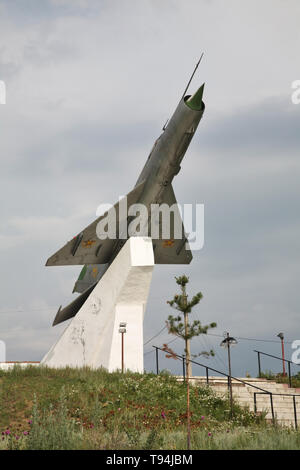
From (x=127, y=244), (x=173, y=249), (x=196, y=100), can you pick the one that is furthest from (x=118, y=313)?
(x=196, y=100)

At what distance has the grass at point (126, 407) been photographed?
30.9ft

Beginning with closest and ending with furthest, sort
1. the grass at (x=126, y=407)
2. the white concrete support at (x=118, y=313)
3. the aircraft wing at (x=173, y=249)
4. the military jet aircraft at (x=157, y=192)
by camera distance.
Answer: the grass at (x=126, y=407), the white concrete support at (x=118, y=313), the military jet aircraft at (x=157, y=192), the aircraft wing at (x=173, y=249)

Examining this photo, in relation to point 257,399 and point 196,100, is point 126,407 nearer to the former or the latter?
Answer: point 257,399

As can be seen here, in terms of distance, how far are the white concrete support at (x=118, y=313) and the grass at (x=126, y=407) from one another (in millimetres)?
1064

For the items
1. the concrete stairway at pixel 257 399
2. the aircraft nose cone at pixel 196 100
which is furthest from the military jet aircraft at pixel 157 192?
the concrete stairway at pixel 257 399

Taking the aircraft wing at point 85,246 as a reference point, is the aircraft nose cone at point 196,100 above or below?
above

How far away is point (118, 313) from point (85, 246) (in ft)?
10.4

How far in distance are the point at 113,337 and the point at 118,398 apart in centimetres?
338

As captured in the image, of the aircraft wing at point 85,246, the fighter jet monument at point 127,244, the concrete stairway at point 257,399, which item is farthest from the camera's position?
the aircraft wing at point 85,246

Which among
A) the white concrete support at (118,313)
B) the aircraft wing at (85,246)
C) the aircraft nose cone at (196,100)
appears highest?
the aircraft nose cone at (196,100)

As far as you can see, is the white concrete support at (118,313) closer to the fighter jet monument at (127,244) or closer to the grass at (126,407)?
the fighter jet monument at (127,244)

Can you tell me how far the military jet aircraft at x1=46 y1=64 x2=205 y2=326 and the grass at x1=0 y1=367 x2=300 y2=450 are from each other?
459 cm

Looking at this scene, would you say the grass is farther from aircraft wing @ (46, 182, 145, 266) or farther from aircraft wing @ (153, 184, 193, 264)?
aircraft wing @ (153, 184, 193, 264)
